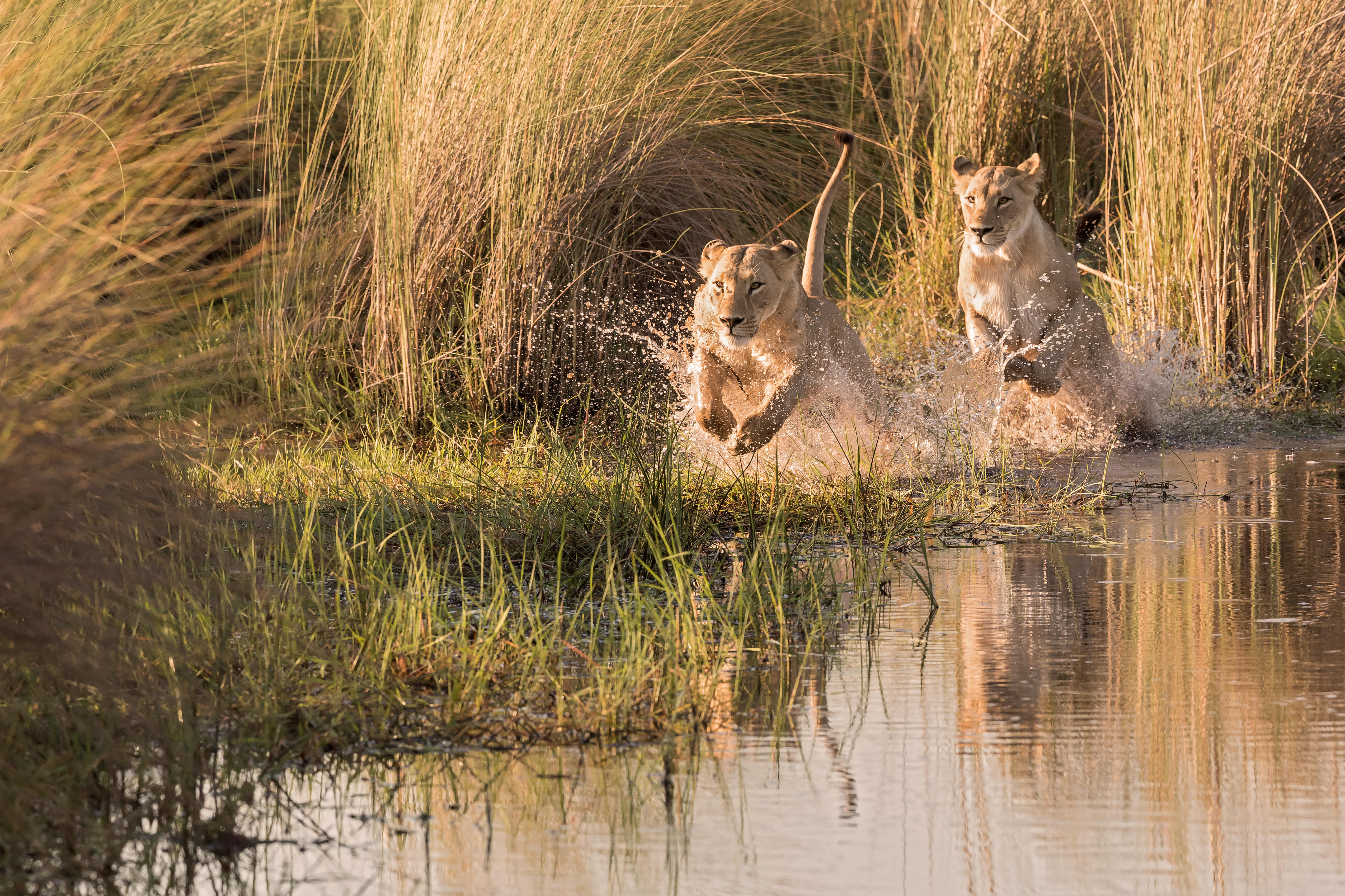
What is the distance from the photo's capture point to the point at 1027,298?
28.2ft

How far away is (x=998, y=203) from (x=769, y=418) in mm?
1864

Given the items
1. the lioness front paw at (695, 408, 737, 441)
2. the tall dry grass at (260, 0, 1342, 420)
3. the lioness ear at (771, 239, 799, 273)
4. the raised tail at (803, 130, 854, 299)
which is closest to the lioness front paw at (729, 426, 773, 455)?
the lioness front paw at (695, 408, 737, 441)

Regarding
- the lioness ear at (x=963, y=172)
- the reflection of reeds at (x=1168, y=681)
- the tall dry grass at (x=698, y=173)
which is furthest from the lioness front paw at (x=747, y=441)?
the lioness ear at (x=963, y=172)

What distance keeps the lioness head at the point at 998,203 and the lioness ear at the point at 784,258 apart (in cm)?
142

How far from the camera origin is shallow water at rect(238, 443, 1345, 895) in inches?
121

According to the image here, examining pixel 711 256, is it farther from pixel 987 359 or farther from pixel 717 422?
pixel 987 359

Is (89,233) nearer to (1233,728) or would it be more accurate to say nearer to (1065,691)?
(1065,691)

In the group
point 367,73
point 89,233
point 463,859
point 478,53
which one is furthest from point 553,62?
point 463,859

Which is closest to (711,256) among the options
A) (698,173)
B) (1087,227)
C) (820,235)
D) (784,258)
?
(784,258)

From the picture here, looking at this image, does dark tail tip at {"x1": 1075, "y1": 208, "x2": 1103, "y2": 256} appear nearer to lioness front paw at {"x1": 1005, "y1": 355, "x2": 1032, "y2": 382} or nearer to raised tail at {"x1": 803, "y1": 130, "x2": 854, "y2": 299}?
lioness front paw at {"x1": 1005, "y1": 355, "x2": 1032, "y2": 382}

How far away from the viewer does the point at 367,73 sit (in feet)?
29.9

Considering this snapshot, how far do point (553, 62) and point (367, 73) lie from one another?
40.4 inches

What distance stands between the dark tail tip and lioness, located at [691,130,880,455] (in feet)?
5.08

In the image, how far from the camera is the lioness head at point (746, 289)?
7.21 m
